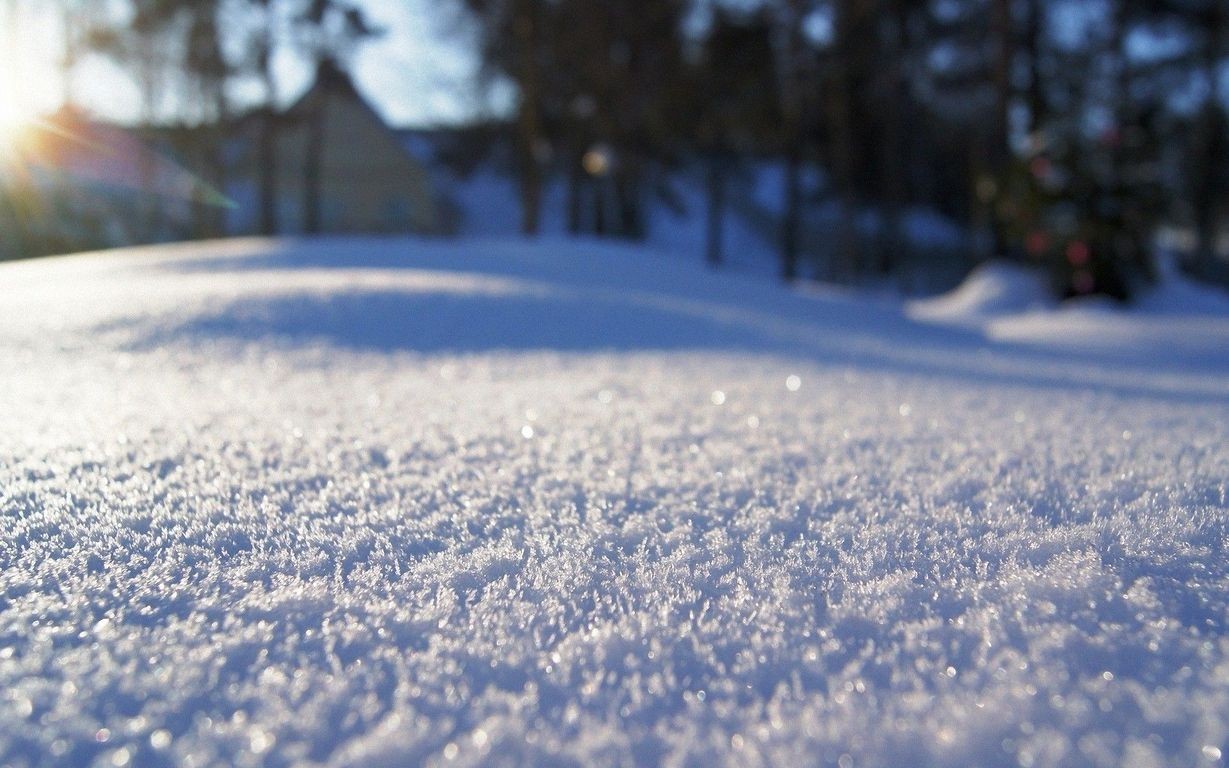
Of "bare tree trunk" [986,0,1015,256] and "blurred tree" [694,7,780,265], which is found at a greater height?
"blurred tree" [694,7,780,265]

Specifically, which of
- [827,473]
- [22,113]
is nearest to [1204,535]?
[827,473]

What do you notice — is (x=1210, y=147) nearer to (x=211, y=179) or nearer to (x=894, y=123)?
(x=894, y=123)

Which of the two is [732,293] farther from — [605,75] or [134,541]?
[605,75]

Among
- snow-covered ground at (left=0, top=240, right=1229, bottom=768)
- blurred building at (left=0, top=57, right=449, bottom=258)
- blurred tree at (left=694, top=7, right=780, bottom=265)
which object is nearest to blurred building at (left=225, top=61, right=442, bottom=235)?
blurred building at (left=0, top=57, right=449, bottom=258)

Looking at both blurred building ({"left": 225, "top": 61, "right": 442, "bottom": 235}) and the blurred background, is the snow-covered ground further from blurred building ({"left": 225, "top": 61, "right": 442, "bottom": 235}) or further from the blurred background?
blurred building ({"left": 225, "top": 61, "right": 442, "bottom": 235})

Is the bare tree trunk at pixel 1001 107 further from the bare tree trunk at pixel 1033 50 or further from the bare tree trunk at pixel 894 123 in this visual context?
the bare tree trunk at pixel 894 123

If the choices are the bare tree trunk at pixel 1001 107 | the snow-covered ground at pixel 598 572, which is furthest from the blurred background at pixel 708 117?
the snow-covered ground at pixel 598 572

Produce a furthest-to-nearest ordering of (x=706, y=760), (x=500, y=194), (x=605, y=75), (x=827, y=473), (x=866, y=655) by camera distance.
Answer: (x=500, y=194) < (x=605, y=75) < (x=827, y=473) < (x=866, y=655) < (x=706, y=760)
